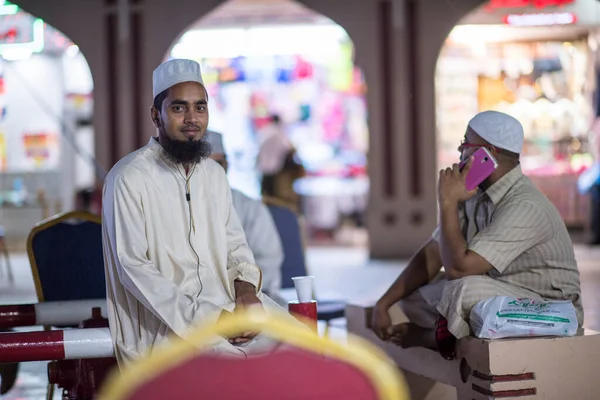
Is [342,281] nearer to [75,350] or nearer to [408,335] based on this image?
[408,335]

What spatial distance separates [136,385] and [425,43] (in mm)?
10194

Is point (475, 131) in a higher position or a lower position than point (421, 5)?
lower

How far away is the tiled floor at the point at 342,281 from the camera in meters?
5.17

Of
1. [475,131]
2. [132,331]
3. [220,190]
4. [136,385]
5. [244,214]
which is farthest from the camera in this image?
[244,214]

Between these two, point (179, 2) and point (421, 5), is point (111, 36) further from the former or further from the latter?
point (421, 5)

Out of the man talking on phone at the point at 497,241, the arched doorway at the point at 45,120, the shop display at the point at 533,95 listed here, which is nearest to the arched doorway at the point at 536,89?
the shop display at the point at 533,95

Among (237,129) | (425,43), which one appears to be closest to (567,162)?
(425,43)

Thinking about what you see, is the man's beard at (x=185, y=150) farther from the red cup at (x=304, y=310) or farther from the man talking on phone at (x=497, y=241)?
the man talking on phone at (x=497, y=241)

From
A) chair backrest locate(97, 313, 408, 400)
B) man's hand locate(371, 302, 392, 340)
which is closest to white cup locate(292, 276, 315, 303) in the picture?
man's hand locate(371, 302, 392, 340)

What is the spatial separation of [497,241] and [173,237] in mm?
1146

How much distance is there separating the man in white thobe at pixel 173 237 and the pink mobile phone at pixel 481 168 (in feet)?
2.87

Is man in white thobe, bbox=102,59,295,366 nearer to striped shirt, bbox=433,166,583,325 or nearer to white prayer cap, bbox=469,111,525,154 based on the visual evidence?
striped shirt, bbox=433,166,583,325

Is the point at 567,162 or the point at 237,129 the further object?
the point at 237,129

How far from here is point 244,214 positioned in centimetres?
498
